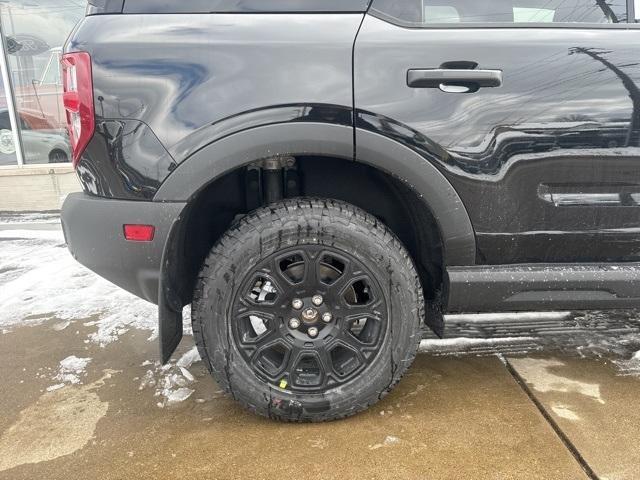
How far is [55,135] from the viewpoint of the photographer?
701 cm

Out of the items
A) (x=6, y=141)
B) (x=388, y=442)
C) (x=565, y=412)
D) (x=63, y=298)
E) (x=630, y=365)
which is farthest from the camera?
(x=6, y=141)

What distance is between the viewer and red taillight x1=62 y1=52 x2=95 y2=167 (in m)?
1.83

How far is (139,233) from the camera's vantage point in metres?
1.88

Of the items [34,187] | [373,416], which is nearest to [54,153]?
[34,187]

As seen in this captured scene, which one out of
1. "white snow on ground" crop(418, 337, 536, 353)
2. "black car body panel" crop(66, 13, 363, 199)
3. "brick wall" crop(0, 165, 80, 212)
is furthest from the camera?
"brick wall" crop(0, 165, 80, 212)

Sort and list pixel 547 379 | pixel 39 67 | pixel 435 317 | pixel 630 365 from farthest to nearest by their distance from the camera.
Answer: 1. pixel 39 67
2. pixel 630 365
3. pixel 547 379
4. pixel 435 317

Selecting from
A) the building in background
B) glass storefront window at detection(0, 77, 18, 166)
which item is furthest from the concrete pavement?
glass storefront window at detection(0, 77, 18, 166)

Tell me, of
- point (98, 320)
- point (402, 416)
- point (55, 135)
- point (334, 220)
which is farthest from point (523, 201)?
point (55, 135)

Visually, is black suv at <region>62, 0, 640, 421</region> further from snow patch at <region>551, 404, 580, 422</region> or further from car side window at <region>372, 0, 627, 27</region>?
snow patch at <region>551, 404, 580, 422</region>

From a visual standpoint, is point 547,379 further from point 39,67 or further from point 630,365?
point 39,67

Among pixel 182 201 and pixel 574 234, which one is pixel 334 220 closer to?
pixel 182 201

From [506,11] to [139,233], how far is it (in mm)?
1752

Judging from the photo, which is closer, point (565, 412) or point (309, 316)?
point (309, 316)

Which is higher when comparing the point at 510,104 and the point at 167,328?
the point at 510,104
